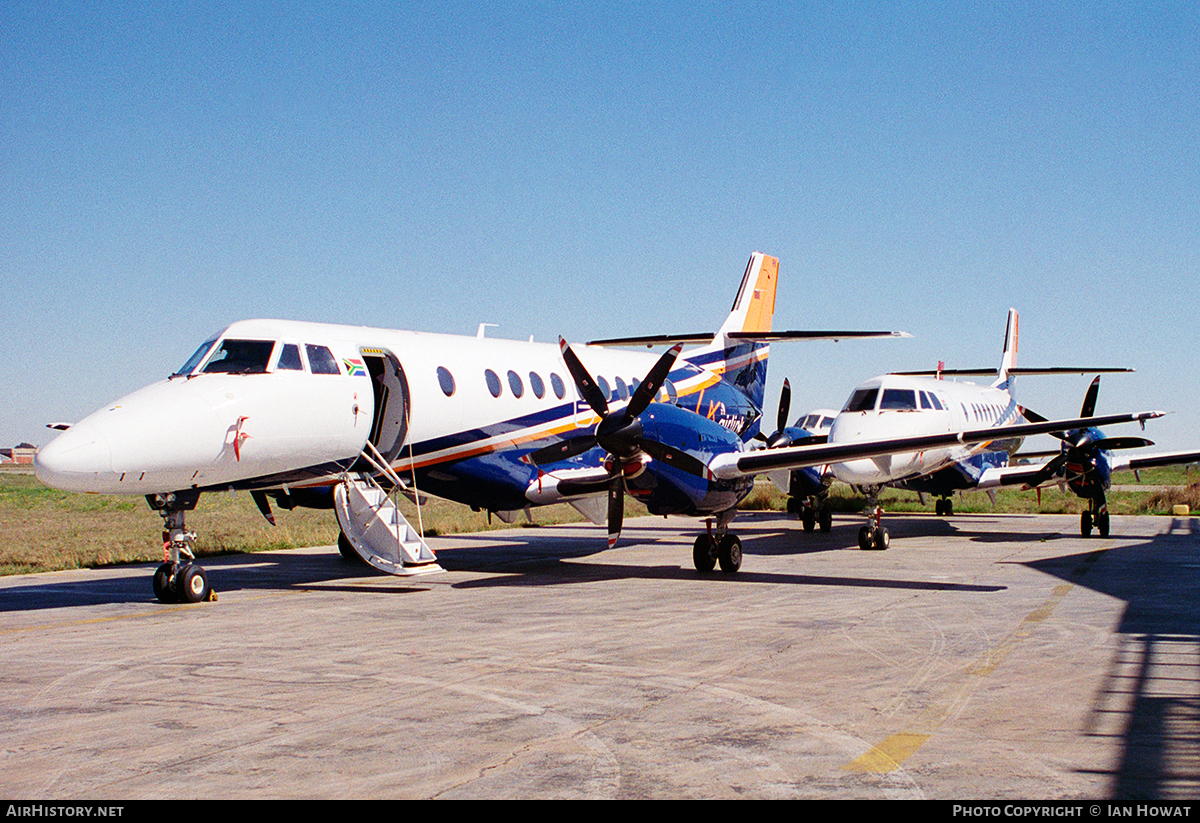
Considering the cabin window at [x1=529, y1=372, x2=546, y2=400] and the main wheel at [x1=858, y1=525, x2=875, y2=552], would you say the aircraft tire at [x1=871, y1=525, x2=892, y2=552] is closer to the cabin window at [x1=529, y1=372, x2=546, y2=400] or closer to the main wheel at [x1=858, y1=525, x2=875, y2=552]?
the main wheel at [x1=858, y1=525, x2=875, y2=552]

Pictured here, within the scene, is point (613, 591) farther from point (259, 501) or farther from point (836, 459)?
point (259, 501)

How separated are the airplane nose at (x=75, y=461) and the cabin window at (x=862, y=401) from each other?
15679 millimetres

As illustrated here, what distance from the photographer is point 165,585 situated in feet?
41.3

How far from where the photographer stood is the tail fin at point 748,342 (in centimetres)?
2225

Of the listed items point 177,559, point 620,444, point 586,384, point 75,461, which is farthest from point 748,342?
point 75,461

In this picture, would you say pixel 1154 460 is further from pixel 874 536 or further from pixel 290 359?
pixel 290 359

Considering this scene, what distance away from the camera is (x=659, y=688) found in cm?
752

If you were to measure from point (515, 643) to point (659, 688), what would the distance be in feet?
7.88

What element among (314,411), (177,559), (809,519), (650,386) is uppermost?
(650,386)

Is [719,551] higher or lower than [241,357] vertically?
lower

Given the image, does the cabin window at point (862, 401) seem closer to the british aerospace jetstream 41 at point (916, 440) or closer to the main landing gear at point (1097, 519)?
the british aerospace jetstream 41 at point (916, 440)

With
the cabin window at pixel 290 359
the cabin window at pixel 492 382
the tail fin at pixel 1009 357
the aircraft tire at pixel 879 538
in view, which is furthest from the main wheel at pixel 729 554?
the tail fin at pixel 1009 357

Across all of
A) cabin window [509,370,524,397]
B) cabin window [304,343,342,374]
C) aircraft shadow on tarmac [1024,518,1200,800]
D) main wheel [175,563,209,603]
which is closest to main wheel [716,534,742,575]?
cabin window [509,370,524,397]

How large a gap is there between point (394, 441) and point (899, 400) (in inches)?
474
